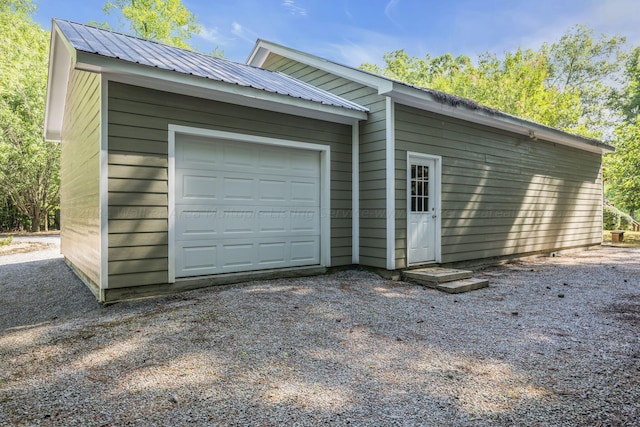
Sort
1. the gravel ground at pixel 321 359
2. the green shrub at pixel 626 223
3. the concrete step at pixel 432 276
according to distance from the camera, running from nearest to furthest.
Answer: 1. the gravel ground at pixel 321 359
2. the concrete step at pixel 432 276
3. the green shrub at pixel 626 223

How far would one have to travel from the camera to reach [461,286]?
16.6 feet

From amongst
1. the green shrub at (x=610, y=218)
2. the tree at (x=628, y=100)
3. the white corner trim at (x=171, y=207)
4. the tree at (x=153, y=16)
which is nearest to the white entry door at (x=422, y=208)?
the white corner trim at (x=171, y=207)

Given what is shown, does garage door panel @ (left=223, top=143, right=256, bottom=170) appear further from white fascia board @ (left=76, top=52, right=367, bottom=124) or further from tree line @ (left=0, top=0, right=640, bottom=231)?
tree line @ (left=0, top=0, right=640, bottom=231)

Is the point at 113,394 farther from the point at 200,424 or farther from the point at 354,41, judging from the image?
the point at 354,41

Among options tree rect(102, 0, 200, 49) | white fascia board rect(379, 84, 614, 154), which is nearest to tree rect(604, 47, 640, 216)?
white fascia board rect(379, 84, 614, 154)

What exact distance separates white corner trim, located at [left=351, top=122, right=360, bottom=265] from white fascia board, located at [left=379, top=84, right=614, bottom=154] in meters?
0.90

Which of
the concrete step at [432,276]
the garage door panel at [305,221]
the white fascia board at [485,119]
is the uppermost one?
the white fascia board at [485,119]

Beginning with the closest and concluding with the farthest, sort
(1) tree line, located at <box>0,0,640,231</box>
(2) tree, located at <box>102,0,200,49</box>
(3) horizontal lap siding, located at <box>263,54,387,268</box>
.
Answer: (3) horizontal lap siding, located at <box>263,54,387,268</box>
(1) tree line, located at <box>0,0,640,231</box>
(2) tree, located at <box>102,0,200,49</box>

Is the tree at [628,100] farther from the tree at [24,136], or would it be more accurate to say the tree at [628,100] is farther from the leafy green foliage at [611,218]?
the tree at [24,136]

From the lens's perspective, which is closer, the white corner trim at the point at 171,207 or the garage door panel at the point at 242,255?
the white corner trim at the point at 171,207

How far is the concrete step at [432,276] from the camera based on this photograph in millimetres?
5285

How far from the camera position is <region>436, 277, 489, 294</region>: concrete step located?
5007 mm

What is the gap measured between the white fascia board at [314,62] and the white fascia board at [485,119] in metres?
0.39

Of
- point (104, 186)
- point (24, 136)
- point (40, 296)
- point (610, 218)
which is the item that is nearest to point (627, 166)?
point (610, 218)
